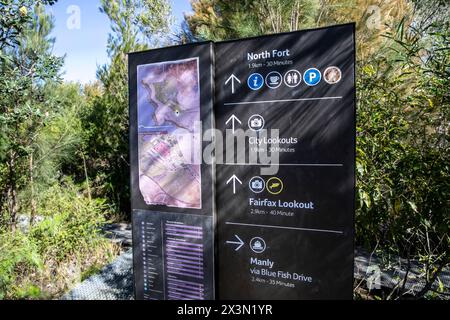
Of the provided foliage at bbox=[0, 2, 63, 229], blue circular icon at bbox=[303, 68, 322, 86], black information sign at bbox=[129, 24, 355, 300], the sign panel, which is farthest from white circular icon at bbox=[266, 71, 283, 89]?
foliage at bbox=[0, 2, 63, 229]

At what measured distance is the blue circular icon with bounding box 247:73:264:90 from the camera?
1687mm

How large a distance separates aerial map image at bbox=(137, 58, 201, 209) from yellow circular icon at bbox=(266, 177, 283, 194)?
391 millimetres

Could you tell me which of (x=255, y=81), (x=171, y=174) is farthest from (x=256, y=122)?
(x=171, y=174)

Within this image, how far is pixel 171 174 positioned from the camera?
6.14 feet

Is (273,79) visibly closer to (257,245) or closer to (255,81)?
(255,81)

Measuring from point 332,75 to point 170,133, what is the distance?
0.91 metres

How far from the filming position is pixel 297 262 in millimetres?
1636

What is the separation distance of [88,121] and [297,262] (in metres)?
4.80

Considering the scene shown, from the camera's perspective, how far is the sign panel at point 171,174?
70.2 inches

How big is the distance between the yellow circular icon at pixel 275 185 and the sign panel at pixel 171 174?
313mm

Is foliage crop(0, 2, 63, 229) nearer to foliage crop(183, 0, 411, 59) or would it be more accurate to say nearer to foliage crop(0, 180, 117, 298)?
foliage crop(0, 180, 117, 298)

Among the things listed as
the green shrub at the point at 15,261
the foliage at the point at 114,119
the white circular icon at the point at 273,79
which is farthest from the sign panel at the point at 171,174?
the foliage at the point at 114,119

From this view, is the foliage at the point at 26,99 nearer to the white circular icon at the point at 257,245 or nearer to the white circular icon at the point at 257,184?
the white circular icon at the point at 257,184
